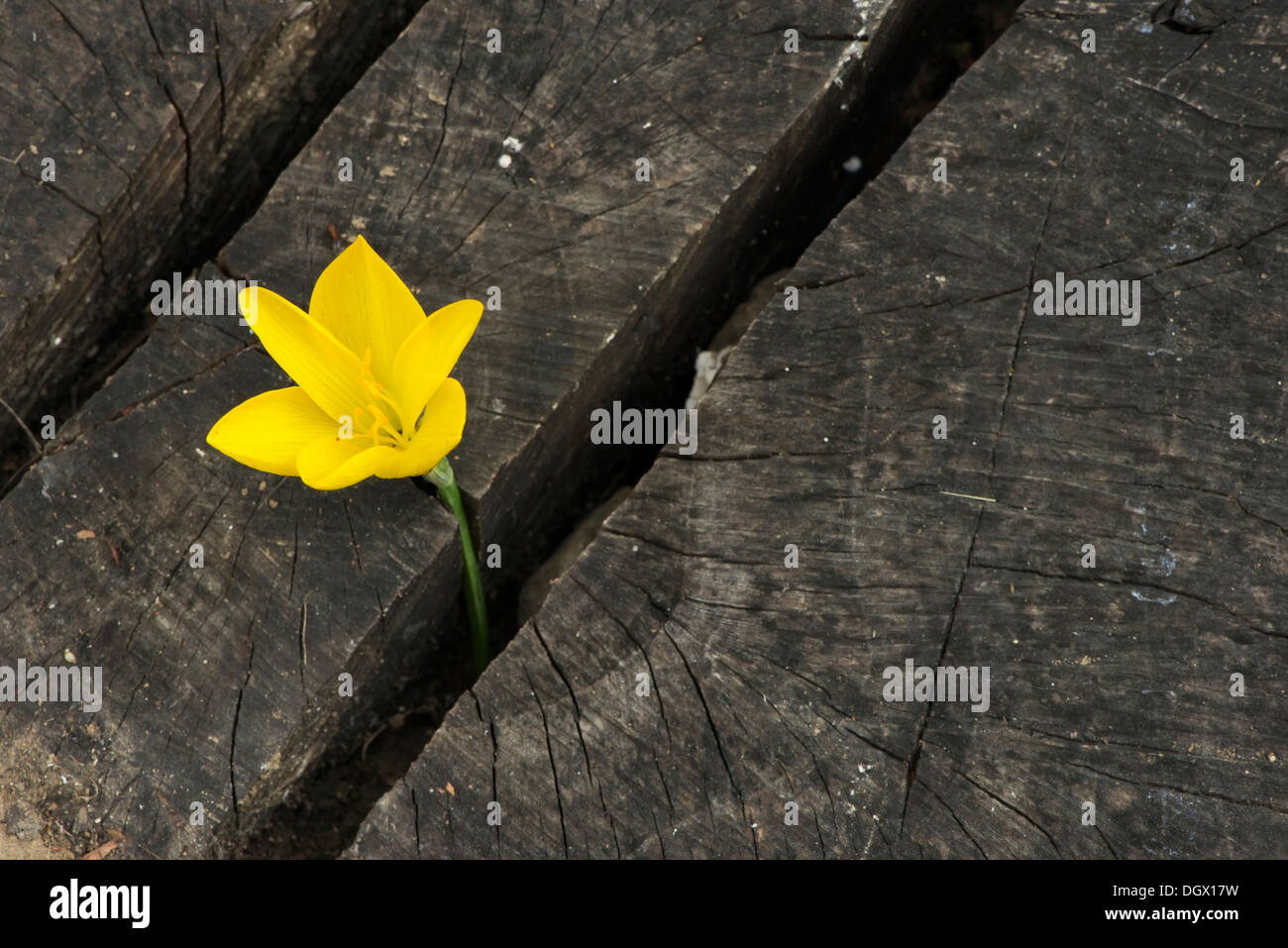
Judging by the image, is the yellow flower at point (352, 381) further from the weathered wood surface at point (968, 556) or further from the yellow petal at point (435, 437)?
the weathered wood surface at point (968, 556)

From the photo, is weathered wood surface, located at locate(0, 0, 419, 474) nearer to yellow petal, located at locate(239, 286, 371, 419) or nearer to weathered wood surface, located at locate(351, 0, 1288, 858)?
yellow petal, located at locate(239, 286, 371, 419)

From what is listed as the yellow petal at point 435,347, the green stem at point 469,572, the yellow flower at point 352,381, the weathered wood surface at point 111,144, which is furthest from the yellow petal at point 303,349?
the weathered wood surface at point 111,144

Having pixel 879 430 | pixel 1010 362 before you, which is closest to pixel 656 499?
pixel 879 430

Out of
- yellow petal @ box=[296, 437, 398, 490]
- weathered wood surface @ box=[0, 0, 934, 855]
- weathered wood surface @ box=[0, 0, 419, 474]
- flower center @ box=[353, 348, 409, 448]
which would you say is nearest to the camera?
yellow petal @ box=[296, 437, 398, 490]

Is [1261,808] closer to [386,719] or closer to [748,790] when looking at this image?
[748,790]

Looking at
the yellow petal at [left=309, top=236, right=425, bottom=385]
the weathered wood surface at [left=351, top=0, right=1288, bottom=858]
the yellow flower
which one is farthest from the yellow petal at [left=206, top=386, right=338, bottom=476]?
the weathered wood surface at [left=351, top=0, right=1288, bottom=858]

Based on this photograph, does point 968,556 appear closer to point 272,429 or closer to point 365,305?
point 365,305

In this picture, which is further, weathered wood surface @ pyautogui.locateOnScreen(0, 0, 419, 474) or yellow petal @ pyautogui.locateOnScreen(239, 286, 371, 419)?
weathered wood surface @ pyautogui.locateOnScreen(0, 0, 419, 474)
